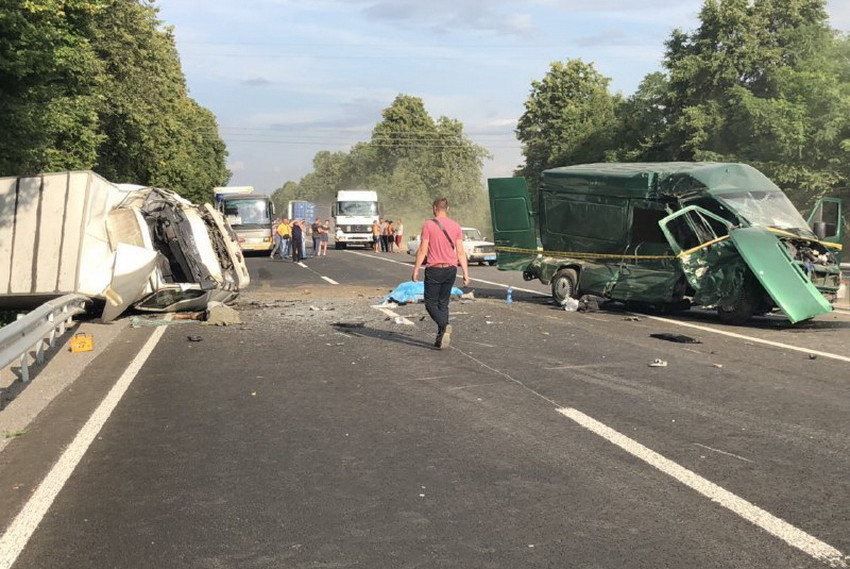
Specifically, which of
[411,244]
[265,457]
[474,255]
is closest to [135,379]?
[265,457]

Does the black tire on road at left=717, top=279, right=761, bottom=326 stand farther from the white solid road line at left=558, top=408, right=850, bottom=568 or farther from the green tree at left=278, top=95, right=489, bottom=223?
the green tree at left=278, top=95, right=489, bottom=223

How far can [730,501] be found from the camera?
470 centimetres

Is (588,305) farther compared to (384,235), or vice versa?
(384,235)

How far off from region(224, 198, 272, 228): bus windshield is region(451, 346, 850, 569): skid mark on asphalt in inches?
1358

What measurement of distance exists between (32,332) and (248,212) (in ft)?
105

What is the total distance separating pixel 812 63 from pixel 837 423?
40.8m

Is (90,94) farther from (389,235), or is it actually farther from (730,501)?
(389,235)

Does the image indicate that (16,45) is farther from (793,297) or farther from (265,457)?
(793,297)

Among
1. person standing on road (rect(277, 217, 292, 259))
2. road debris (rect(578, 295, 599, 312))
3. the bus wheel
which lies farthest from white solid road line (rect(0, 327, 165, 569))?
person standing on road (rect(277, 217, 292, 259))

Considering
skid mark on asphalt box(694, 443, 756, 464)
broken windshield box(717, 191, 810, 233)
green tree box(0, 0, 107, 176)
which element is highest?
green tree box(0, 0, 107, 176)

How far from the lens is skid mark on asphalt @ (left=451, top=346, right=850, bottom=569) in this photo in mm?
3967

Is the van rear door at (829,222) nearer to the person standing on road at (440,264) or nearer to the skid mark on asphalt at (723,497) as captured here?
the person standing on road at (440,264)

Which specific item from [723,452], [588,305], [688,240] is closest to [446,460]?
[723,452]

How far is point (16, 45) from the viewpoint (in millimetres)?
12312
